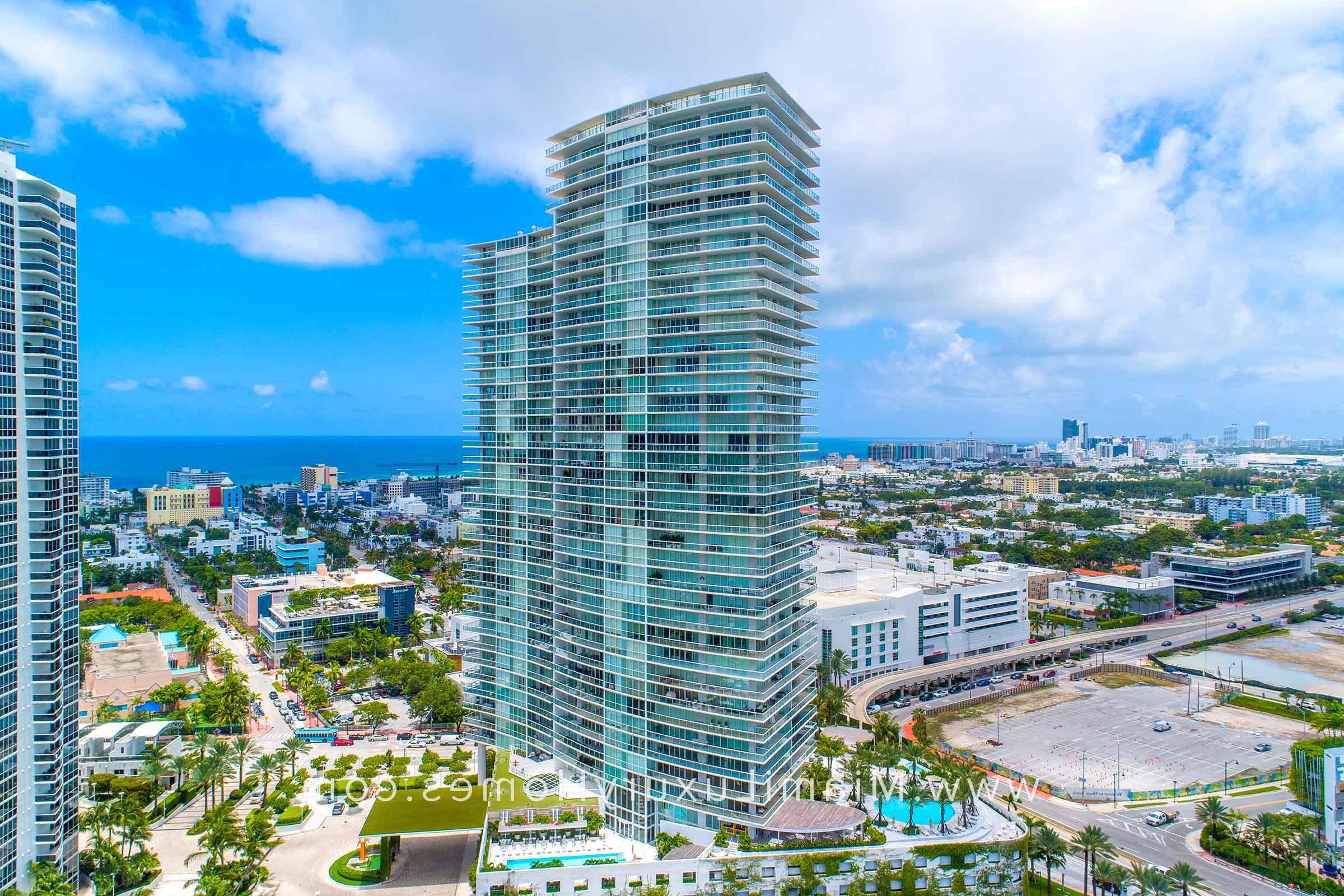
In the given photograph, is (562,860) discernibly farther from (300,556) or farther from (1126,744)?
(300,556)

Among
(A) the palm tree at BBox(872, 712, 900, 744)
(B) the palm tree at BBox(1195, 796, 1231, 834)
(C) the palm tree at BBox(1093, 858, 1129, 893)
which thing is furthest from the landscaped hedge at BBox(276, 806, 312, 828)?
(B) the palm tree at BBox(1195, 796, 1231, 834)

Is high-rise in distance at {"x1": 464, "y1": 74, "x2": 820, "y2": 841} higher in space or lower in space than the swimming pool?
higher

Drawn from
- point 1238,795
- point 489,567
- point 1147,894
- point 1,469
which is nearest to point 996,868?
point 1147,894

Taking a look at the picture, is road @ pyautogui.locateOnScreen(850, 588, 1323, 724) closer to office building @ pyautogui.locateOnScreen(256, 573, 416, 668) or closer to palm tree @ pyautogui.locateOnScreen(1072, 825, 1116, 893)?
palm tree @ pyautogui.locateOnScreen(1072, 825, 1116, 893)

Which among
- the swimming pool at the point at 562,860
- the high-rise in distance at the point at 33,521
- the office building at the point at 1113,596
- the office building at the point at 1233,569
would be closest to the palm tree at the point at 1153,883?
the swimming pool at the point at 562,860

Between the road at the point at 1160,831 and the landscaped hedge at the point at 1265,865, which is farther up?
the landscaped hedge at the point at 1265,865

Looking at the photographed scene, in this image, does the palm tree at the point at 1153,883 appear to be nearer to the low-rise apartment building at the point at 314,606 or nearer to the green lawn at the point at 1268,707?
the green lawn at the point at 1268,707
